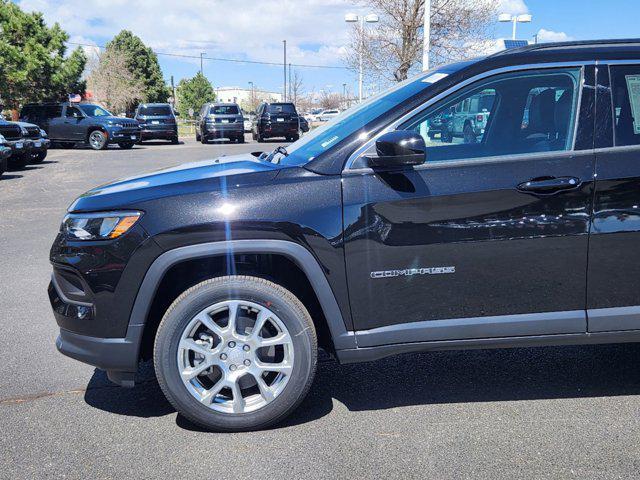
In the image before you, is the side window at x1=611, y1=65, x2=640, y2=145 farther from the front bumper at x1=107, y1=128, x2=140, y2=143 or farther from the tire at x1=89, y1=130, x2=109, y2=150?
the tire at x1=89, y1=130, x2=109, y2=150

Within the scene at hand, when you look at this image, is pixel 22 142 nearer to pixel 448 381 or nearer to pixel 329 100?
pixel 448 381

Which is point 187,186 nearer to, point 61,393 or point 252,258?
point 252,258

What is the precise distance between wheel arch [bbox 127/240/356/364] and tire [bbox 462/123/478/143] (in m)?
1.14

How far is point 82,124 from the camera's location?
24.9 m

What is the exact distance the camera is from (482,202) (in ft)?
10.4

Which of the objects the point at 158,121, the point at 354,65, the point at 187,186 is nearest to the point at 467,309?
the point at 187,186

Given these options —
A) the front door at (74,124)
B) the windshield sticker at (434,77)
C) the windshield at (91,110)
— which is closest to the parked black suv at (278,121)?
the windshield at (91,110)

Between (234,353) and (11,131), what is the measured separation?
52.8 ft

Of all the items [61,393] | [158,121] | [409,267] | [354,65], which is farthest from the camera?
[158,121]

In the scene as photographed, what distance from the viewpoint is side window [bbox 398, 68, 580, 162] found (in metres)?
3.32

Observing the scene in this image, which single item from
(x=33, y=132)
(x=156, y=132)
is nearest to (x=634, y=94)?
(x=33, y=132)

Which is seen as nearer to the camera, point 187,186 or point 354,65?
point 187,186

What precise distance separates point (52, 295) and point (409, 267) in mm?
1921

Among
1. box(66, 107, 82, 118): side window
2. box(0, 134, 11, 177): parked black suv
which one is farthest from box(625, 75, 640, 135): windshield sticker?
box(66, 107, 82, 118): side window
